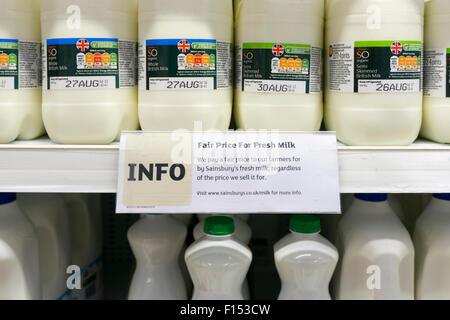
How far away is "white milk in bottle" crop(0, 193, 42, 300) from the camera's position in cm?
97

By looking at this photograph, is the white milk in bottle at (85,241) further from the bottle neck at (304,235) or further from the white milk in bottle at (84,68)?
the bottle neck at (304,235)

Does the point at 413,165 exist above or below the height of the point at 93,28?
below

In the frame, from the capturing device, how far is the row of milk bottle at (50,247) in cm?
97

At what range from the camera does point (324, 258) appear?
94 cm

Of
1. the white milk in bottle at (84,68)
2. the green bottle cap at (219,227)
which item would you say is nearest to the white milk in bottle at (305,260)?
the green bottle cap at (219,227)

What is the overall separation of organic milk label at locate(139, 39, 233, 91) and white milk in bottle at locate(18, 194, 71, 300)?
1.38 feet

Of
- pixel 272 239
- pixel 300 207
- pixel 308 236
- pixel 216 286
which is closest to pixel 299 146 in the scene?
pixel 300 207

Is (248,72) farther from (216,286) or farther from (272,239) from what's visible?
(272,239)

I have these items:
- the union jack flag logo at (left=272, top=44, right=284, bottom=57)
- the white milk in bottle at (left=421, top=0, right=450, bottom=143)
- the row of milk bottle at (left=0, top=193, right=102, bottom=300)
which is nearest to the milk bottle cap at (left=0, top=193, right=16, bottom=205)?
the row of milk bottle at (left=0, top=193, right=102, bottom=300)

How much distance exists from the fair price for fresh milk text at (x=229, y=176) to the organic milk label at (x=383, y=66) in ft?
0.47

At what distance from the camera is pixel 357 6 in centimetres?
89

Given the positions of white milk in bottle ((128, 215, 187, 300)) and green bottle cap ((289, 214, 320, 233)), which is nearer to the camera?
green bottle cap ((289, 214, 320, 233))

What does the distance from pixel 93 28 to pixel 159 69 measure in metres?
0.15

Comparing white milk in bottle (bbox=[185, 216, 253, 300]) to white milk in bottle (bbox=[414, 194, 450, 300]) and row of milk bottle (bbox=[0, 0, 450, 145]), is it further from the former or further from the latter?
white milk in bottle (bbox=[414, 194, 450, 300])
